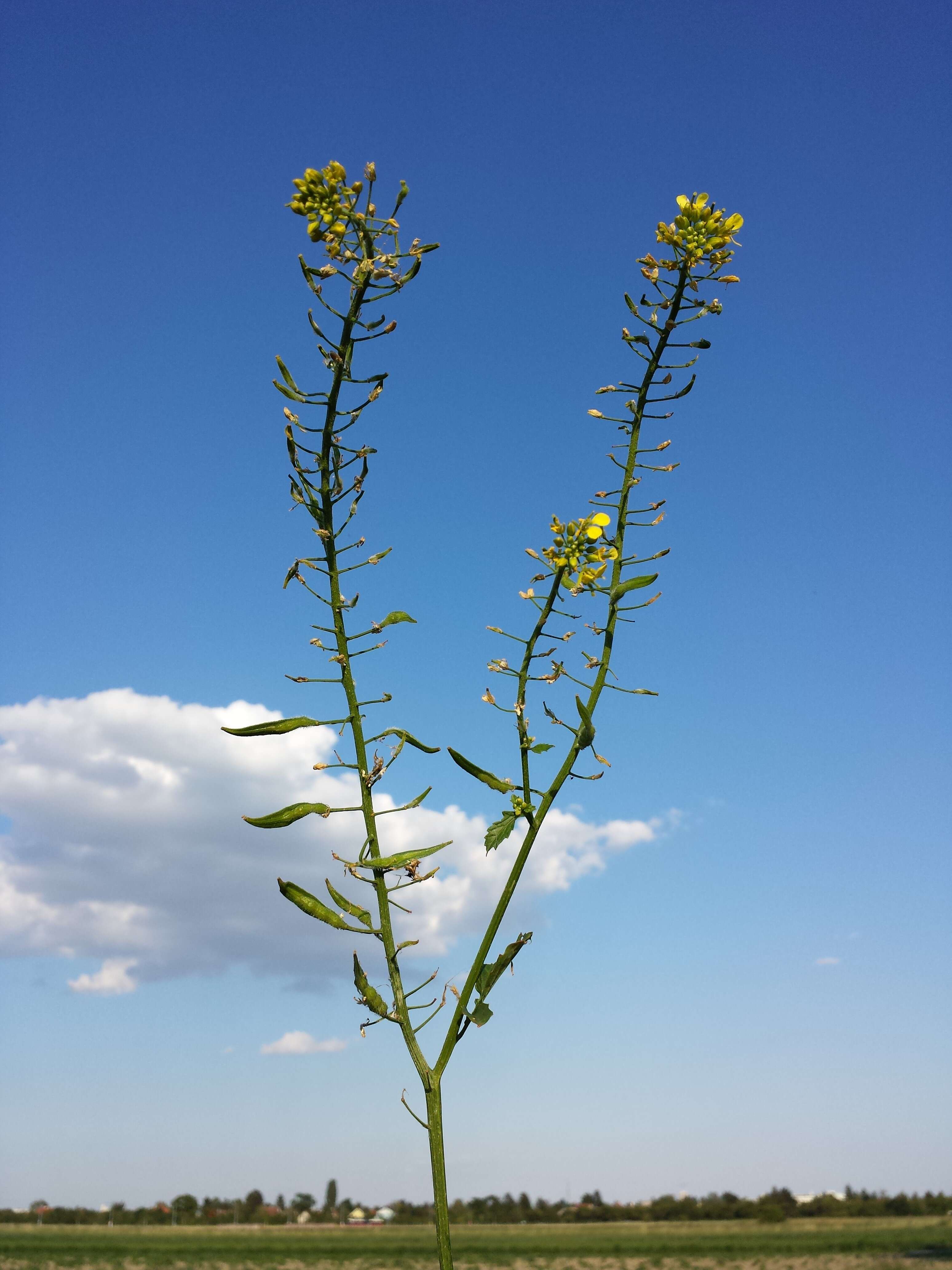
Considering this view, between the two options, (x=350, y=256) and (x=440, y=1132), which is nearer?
(x=440, y=1132)

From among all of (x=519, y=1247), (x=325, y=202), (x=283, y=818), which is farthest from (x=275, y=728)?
(x=519, y=1247)

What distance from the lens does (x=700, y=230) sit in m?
2.39

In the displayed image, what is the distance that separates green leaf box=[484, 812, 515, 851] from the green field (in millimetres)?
54583

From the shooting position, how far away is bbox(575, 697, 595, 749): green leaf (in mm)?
2141

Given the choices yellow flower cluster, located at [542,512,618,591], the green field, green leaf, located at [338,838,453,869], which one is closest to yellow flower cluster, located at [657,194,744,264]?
yellow flower cluster, located at [542,512,618,591]

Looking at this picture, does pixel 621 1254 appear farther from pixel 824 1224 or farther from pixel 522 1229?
pixel 522 1229

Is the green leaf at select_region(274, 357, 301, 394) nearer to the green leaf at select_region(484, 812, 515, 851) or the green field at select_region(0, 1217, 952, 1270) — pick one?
the green leaf at select_region(484, 812, 515, 851)

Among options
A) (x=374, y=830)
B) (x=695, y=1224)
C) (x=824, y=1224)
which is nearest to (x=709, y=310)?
(x=374, y=830)

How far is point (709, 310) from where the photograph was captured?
2416mm

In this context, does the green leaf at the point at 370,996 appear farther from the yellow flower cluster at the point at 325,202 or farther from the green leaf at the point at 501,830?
the yellow flower cluster at the point at 325,202

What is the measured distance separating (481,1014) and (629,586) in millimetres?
1014

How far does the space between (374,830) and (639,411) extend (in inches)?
47.4

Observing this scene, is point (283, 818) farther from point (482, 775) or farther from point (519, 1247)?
point (519, 1247)

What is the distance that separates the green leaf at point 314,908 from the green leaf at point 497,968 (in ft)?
0.88
